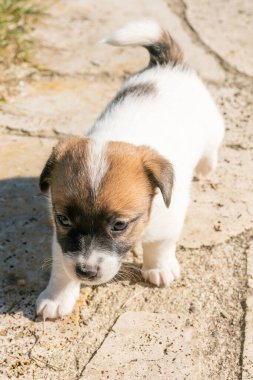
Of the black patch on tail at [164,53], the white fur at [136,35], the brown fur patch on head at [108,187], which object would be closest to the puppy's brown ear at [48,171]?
the brown fur patch on head at [108,187]

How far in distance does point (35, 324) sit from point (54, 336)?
0.13 m

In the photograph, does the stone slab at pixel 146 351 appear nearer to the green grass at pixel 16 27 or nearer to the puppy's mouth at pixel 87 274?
the puppy's mouth at pixel 87 274

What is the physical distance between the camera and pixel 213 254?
3.89 meters

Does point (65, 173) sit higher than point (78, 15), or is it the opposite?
point (65, 173)

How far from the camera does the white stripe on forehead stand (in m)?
→ 2.99

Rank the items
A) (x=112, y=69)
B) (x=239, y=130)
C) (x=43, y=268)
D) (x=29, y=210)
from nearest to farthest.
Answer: (x=43, y=268) → (x=29, y=210) → (x=239, y=130) → (x=112, y=69)

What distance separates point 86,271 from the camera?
3.01m

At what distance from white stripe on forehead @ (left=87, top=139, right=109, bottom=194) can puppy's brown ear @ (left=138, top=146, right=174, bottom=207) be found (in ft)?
0.75

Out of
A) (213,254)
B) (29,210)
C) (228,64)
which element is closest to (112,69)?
(228,64)

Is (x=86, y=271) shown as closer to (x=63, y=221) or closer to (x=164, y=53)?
(x=63, y=221)

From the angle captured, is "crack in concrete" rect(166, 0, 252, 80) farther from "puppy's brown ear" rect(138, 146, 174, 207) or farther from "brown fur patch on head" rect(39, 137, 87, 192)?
"brown fur patch on head" rect(39, 137, 87, 192)

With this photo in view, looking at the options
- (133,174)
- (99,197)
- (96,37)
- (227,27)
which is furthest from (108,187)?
(227,27)

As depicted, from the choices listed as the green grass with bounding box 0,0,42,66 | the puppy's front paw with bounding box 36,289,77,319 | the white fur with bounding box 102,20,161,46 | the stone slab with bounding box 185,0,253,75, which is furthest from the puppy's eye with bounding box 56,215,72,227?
the stone slab with bounding box 185,0,253,75

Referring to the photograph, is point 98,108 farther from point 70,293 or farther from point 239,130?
point 70,293
